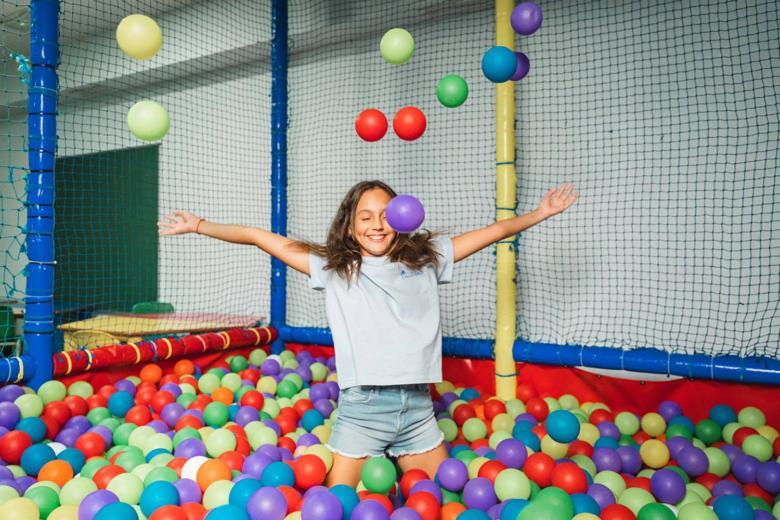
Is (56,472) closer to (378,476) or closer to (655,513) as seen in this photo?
(378,476)

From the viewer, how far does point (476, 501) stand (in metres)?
1.74

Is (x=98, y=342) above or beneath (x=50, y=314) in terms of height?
beneath

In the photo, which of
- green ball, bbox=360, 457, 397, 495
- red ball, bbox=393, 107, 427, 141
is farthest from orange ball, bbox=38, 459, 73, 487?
red ball, bbox=393, 107, 427, 141

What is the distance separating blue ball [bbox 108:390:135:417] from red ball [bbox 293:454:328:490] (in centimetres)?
111

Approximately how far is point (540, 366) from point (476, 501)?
129 cm

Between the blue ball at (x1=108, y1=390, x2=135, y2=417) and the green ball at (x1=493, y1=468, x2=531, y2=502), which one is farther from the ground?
the blue ball at (x1=108, y1=390, x2=135, y2=417)

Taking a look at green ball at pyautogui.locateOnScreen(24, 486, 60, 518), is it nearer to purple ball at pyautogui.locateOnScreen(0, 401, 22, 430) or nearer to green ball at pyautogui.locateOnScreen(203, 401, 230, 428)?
purple ball at pyautogui.locateOnScreen(0, 401, 22, 430)

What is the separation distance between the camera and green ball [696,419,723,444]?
7.61 ft

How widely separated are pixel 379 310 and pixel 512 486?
65 cm

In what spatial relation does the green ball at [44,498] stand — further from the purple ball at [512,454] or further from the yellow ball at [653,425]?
the yellow ball at [653,425]

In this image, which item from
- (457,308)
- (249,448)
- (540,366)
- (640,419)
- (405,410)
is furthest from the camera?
(457,308)

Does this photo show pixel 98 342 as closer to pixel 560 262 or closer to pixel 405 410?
pixel 405 410

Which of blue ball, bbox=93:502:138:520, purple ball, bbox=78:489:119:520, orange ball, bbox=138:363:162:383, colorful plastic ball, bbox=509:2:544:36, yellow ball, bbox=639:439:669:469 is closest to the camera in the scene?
blue ball, bbox=93:502:138:520

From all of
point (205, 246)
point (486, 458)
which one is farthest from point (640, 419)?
point (205, 246)
